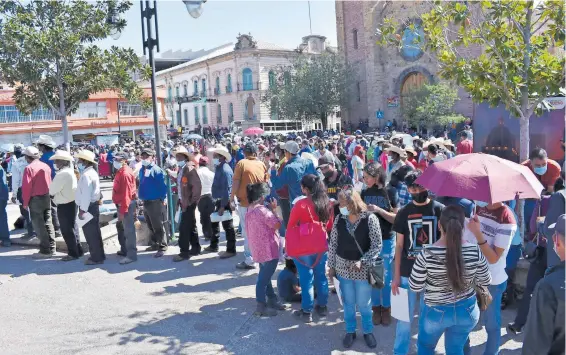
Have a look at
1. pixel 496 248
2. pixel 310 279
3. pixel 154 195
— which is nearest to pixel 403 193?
pixel 310 279

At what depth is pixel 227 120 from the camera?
2279 inches

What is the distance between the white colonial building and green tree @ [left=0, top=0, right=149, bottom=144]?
3145cm

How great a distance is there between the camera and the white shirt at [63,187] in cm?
771

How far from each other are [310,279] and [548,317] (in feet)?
9.99

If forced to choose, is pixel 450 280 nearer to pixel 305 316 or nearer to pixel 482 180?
pixel 482 180

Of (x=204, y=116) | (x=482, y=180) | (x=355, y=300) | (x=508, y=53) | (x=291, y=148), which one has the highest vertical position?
(x=204, y=116)

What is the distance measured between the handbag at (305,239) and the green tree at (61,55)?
32.1ft

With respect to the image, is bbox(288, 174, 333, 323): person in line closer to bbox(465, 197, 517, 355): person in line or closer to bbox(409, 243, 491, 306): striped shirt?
bbox(465, 197, 517, 355): person in line

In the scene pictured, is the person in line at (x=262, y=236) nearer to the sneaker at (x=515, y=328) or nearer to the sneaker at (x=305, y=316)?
the sneaker at (x=305, y=316)

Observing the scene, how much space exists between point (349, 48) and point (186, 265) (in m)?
37.2

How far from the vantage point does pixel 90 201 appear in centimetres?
760

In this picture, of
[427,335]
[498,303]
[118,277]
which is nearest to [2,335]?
[118,277]

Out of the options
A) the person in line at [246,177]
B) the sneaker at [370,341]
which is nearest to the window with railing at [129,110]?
the person in line at [246,177]

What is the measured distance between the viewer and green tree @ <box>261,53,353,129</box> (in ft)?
126
